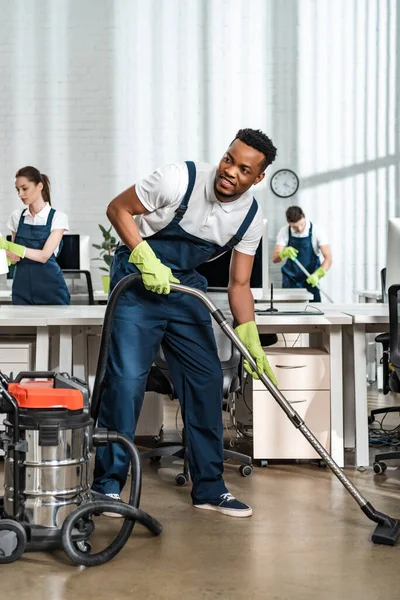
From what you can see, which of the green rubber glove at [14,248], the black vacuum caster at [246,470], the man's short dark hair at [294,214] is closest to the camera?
the black vacuum caster at [246,470]

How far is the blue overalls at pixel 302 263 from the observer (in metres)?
6.86

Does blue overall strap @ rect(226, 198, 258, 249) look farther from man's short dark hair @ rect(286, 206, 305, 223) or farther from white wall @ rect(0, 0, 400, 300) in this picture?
white wall @ rect(0, 0, 400, 300)

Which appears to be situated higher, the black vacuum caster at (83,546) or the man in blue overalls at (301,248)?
the man in blue overalls at (301,248)

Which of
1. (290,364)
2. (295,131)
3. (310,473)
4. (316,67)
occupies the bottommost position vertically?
(310,473)

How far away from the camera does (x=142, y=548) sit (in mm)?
2424

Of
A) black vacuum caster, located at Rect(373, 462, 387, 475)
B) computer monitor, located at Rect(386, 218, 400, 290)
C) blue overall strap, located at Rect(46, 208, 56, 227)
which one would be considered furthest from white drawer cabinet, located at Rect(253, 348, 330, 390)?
blue overall strap, located at Rect(46, 208, 56, 227)

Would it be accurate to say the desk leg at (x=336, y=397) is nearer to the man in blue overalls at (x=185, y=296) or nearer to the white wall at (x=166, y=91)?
the man in blue overalls at (x=185, y=296)

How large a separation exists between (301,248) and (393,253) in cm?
295

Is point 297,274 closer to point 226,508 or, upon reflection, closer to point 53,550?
point 226,508

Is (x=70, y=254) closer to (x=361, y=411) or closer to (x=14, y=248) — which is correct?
(x=14, y=248)

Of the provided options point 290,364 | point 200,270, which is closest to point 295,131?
point 200,270

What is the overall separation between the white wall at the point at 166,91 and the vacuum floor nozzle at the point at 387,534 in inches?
194

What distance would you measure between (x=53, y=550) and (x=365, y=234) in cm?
541

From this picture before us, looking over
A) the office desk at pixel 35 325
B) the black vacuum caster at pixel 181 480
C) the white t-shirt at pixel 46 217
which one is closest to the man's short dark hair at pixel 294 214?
the white t-shirt at pixel 46 217
